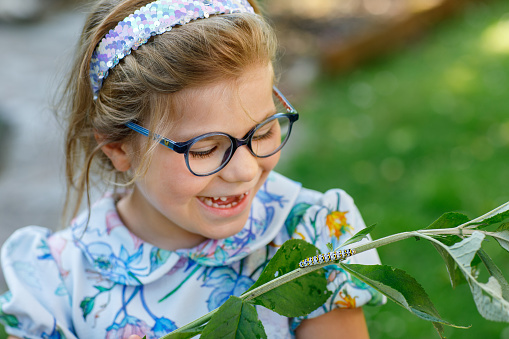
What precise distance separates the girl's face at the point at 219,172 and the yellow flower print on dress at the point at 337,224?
0.68 ft

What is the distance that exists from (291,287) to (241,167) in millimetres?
304

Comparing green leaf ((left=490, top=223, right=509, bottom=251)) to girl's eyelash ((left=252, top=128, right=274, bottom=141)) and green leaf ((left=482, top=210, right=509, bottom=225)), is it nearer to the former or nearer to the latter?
green leaf ((left=482, top=210, right=509, bottom=225))

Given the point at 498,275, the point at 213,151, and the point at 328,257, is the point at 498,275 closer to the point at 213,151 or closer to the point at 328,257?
the point at 328,257

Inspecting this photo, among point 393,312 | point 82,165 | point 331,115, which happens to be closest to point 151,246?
point 82,165

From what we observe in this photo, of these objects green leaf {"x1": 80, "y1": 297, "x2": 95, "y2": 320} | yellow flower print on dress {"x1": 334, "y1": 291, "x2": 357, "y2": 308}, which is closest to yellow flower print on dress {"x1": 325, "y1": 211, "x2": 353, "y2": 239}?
yellow flower print on dress {"x1": 334, "y1": 291, "x2": 357, "y2": 308}

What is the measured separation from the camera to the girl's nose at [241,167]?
125cm

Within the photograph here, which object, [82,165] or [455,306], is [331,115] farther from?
[82,165]

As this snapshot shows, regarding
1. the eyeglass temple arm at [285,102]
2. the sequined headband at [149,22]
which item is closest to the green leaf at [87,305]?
the sequined headband at [149,22]

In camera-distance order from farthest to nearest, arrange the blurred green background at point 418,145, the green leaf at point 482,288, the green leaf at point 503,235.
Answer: the blurred green background at point 418,145
the green leaf at point 503,235
the green leaf at point 482,288

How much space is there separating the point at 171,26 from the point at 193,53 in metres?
0.08

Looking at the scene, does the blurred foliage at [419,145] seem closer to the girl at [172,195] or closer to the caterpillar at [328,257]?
the girl at [172,195]

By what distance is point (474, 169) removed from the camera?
3.20 meters

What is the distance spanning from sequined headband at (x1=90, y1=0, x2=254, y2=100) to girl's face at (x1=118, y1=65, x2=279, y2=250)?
0.14 m

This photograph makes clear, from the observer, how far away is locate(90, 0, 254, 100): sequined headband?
127cm
